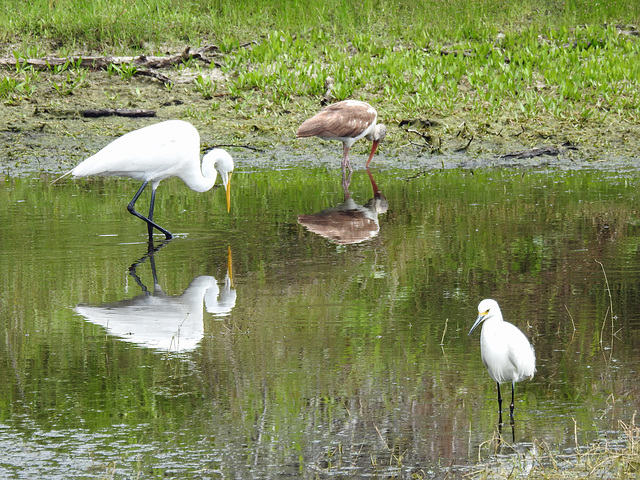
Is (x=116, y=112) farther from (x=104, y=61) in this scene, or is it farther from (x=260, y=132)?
(x=260, y=132)

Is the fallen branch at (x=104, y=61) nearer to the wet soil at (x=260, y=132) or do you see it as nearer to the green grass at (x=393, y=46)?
the wet soil at (x=260, y=132)

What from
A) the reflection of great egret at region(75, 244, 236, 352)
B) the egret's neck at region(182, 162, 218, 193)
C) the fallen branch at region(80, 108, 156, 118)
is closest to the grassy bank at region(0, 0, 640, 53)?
the fallen branch at region(80, 108, 156, 118)

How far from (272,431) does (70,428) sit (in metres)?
0.91

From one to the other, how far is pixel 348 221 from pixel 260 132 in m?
5.24

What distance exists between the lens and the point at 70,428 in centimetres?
452

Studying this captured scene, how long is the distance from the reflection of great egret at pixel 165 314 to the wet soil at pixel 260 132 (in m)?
6.46

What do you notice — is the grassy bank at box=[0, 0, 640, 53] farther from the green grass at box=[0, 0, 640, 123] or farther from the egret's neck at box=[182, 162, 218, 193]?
the egret's neck at box=[182, 162, 218, 193]

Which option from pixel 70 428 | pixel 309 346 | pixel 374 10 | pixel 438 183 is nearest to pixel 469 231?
pixel 438 183

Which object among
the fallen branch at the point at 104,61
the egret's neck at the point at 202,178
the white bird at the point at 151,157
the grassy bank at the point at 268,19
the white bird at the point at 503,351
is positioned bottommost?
the white bird at the point at 503,351

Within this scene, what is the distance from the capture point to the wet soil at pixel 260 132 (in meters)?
13.3

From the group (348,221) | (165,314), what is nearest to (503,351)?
(165,314)

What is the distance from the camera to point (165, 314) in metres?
6.38

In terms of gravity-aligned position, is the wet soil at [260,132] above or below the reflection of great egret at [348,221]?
above

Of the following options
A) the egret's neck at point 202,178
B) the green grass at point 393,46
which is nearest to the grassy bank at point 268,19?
the green grass at point 393,46
